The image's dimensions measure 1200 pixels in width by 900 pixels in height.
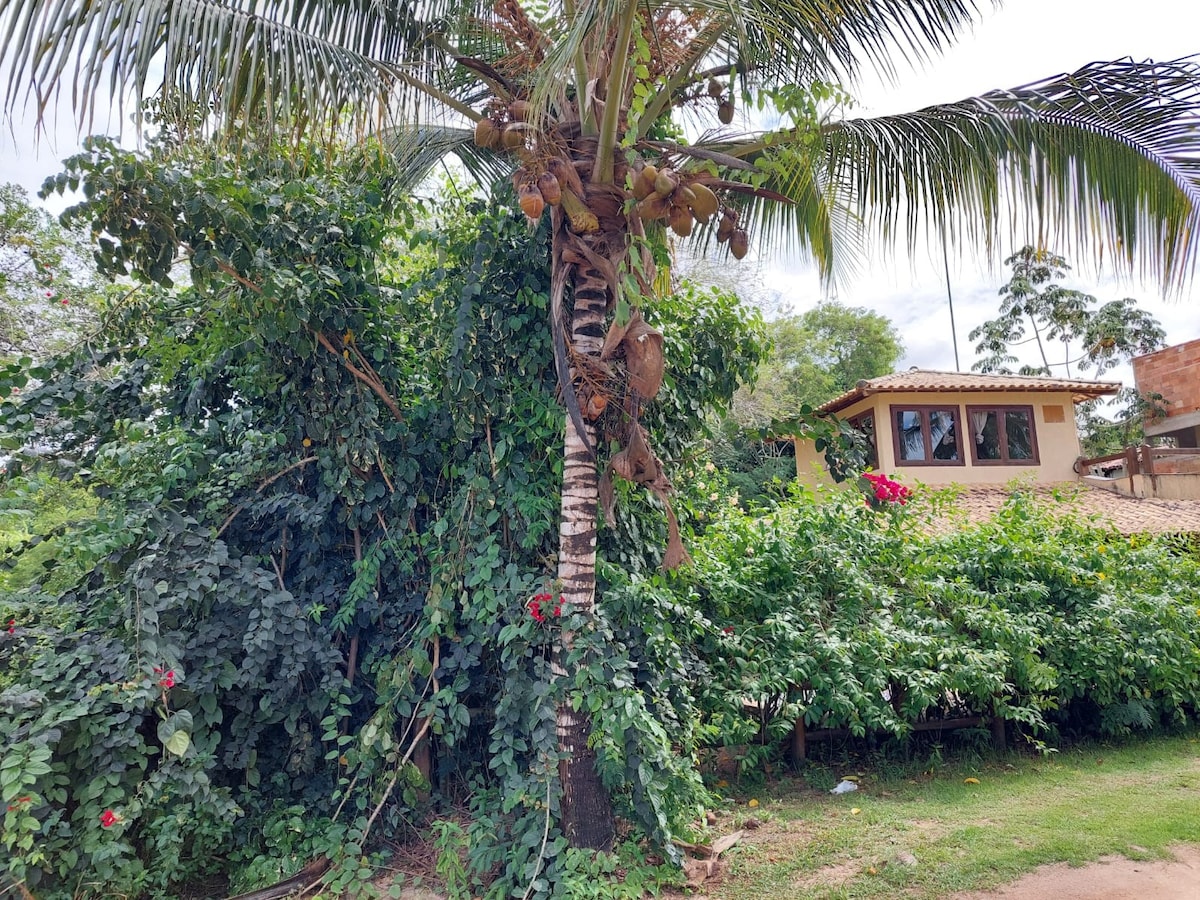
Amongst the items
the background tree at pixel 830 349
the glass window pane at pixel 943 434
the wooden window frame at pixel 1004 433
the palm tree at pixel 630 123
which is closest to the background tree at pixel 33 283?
the palm tree at pixel 630 123

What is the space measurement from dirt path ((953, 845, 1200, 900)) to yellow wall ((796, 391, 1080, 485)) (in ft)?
35.1

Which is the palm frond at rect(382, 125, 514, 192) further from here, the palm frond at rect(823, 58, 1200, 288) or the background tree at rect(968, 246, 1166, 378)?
the background tree at rect(968, 246, 1166, 378)

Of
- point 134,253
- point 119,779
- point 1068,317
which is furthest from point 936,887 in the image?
point 1068,317

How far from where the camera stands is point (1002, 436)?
49.9 feet

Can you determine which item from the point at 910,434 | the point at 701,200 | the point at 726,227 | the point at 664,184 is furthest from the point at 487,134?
the point at 910,434

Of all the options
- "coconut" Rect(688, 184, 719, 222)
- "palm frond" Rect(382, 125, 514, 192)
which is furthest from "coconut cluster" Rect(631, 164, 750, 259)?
"palm frond" Rect(382, 125, 514, 192)

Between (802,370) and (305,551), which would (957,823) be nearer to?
(305,551)

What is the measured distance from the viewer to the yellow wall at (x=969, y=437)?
14.7 m

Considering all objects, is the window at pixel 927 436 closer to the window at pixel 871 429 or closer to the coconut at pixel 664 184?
the window at pixel 871 429

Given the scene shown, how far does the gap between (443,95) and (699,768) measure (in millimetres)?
4823

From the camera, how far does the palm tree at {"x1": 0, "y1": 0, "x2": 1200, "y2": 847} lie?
3.70 meters

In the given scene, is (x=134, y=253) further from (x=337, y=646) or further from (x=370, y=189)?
(x=337, y=646)

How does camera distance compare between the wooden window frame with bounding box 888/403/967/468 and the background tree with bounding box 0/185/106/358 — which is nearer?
the background tree with bounding box 0/185/106/358

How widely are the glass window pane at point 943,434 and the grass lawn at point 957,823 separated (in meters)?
9.18
